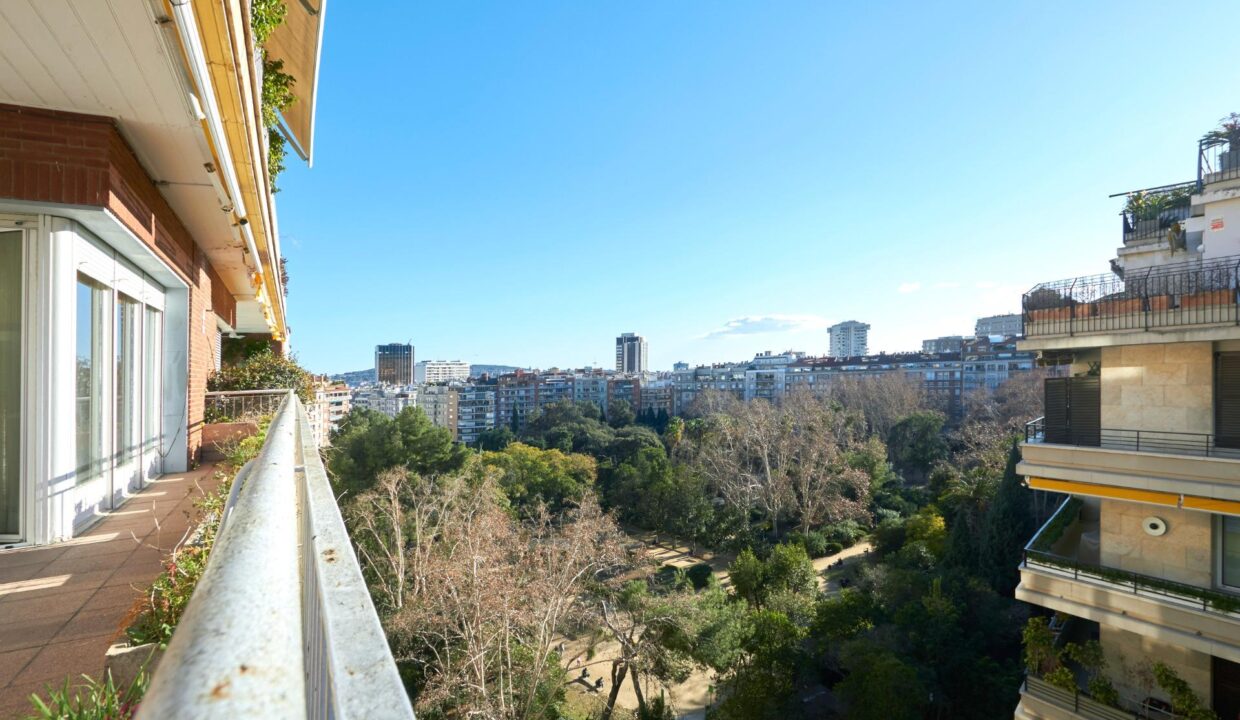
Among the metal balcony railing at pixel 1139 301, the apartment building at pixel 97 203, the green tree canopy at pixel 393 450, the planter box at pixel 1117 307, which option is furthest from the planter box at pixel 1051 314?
the green tree canopy at pixel 393 450

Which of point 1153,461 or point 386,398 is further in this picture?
point 386,398

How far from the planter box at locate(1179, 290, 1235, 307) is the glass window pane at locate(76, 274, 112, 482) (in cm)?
924

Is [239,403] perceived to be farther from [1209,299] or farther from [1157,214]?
[1157,214]

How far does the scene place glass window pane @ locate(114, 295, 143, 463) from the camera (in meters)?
3.96

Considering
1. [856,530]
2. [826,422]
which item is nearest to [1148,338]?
[856,530]

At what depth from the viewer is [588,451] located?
122 ft

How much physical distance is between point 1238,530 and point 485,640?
9.95 meters

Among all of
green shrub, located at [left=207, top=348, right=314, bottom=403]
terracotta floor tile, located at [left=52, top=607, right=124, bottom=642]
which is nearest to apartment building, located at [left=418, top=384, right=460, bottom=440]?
green shrub, located at [left=207, top=348, right=314, bottom=403]

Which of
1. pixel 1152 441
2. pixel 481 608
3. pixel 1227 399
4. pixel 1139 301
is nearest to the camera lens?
pixel 1227 399

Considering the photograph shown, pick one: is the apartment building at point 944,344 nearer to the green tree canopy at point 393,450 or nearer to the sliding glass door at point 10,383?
the green tree canopy at point 393,450

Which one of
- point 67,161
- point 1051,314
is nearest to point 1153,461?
point 1051,314

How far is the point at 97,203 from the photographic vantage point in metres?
2.90

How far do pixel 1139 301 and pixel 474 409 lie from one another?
236 feet

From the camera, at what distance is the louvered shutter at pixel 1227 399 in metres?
5.72
